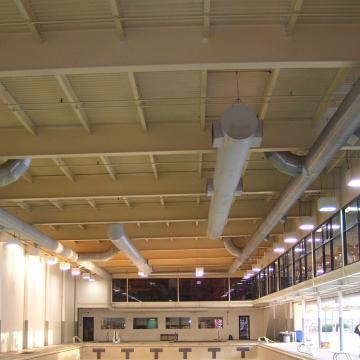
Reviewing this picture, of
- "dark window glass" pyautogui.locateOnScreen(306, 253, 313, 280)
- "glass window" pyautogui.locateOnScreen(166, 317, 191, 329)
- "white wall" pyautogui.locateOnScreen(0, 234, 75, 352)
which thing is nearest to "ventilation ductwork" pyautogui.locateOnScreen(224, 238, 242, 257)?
"dark window glass" pyautogui.locateOnScreen(306, 253, 313, 280)

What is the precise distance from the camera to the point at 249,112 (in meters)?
7.50

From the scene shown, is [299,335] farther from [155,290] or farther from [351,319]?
[155,290]

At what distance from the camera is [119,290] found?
115 feet

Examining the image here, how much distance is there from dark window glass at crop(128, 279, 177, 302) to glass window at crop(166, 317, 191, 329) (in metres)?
1.71

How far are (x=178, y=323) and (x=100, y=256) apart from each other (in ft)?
46.2

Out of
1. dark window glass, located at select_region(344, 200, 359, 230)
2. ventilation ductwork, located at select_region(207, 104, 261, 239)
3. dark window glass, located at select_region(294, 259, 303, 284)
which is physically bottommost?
dark window glass, located at select_region(294, 259, 303, 284)

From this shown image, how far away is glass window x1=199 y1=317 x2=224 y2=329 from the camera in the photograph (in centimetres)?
3538

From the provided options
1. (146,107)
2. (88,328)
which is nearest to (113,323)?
(88,328)

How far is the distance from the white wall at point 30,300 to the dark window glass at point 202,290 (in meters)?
7.11

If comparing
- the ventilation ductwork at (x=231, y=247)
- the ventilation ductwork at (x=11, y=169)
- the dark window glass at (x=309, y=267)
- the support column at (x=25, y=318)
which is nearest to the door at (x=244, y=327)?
the ventilation ductwork at (x=231, y=247)

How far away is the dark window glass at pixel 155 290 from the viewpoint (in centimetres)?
3456

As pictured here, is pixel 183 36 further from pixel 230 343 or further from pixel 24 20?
pixel 230 343

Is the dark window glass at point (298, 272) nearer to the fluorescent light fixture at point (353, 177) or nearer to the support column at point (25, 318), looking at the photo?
the support column at point (25, 318)

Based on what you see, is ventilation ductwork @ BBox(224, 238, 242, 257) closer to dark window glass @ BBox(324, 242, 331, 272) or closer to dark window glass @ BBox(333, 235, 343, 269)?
dark window glass @ BBox(324, 242, 331, 272)
